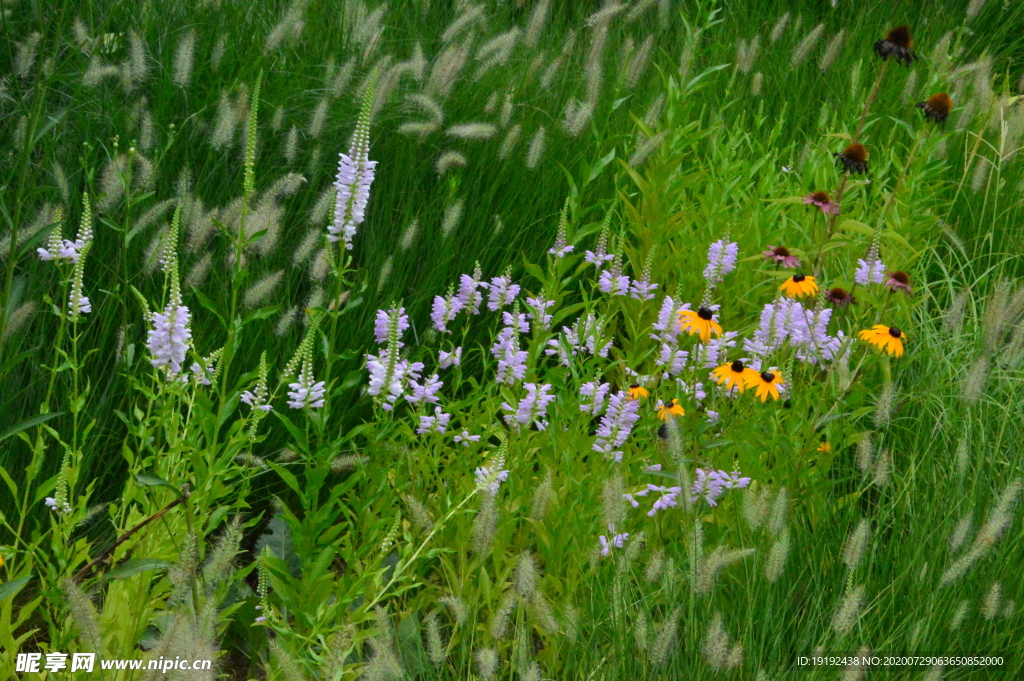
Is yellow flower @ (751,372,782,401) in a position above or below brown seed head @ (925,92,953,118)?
below

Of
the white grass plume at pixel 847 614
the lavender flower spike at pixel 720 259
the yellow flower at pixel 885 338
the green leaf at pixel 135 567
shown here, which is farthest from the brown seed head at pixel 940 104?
the green leaf at pixel 135 567

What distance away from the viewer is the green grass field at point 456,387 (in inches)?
74.5

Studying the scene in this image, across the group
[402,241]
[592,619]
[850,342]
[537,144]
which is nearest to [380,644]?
[592,619]

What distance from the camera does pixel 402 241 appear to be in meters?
2.70

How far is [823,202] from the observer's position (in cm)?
289

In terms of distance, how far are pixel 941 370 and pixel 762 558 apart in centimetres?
142

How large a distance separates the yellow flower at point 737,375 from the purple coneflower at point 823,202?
1.85 feet

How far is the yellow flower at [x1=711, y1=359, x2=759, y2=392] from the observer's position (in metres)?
2.53

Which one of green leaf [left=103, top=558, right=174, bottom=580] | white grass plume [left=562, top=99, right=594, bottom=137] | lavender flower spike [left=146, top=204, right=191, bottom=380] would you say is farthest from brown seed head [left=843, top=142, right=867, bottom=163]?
green leaf [left=103, top=558, right=174, bottom=580]

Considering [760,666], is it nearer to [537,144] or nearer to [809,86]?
[537,144]

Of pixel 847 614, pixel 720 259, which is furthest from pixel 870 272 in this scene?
pixel 847 614

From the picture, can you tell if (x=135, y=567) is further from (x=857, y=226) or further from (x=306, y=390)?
(x=857, y=226)

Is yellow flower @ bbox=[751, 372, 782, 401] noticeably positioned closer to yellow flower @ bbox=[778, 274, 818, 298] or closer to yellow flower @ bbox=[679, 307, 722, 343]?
yellow flower @ bbox=[679, 307, 722, 343]

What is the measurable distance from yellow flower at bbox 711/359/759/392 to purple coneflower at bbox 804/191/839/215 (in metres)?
0.57
